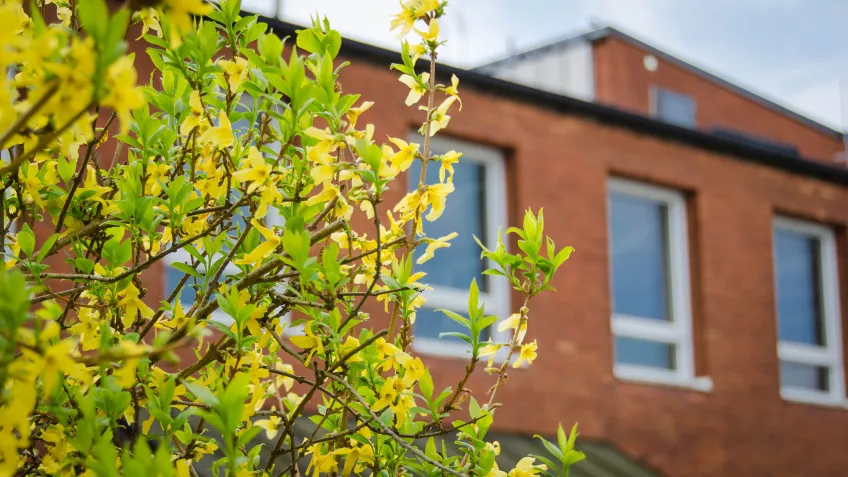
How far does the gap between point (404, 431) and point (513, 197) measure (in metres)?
6.06

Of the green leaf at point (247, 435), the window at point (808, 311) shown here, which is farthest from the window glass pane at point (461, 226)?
the green leaf at point (247, 435)

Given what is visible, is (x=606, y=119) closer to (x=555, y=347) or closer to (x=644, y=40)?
(x=555, y=347)

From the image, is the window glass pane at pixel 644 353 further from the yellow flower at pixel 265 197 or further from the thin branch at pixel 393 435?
the yellow flower at pixel 265 197

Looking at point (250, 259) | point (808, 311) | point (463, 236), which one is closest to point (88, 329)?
point (250, 259)

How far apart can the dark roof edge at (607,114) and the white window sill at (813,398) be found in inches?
89.5

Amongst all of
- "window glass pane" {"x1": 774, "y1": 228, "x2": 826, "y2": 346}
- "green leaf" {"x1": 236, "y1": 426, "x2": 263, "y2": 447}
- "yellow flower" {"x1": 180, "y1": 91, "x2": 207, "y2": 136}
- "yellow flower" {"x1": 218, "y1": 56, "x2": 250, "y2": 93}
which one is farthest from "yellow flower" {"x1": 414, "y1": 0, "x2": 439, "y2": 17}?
"window glass pane" {"x1": 774, "y1": 228, "x2": 826, "y2": 346}

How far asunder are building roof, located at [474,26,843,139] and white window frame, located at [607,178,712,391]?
977 cm

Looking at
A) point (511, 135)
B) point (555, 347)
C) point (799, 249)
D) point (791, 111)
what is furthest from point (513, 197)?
point (791, 111)

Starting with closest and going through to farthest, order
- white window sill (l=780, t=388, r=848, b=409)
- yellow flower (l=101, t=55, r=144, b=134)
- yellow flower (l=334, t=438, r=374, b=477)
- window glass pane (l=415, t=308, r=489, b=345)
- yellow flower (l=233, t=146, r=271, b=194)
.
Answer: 1. yellow flower (l=101, t=55, r=144, b=134)
2. yellow flower (l=233, t=146, r=271, b=194)
3. yellow flower (l=334, t=438, r=374, b=477)
4. window glass pane (l=415, t=308, r=489, b=345)
5. white window sill (l=780, t=388, r=848, b=409)

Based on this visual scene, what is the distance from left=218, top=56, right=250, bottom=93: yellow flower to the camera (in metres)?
2.40

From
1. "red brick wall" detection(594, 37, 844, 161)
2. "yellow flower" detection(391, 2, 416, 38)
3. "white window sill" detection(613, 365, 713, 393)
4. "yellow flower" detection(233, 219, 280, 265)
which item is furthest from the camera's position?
"red brick wall" detection(594, 37, 844, 161)

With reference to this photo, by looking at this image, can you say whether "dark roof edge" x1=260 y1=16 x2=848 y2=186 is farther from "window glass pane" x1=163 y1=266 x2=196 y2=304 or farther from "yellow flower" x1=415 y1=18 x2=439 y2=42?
"yellow flower" x1=415 y1=18 x2=439 y2=42

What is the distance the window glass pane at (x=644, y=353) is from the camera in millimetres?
9250

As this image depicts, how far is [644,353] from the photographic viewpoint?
9.40 meters
